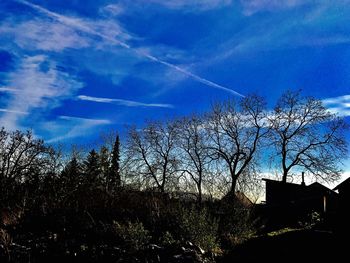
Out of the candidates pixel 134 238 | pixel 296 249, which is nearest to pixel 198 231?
pixel 134 238

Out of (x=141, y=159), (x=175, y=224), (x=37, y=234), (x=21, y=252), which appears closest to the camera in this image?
(x=21, y=252)

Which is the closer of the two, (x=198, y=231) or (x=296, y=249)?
(x=296, y=249)

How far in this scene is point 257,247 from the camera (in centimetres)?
1070

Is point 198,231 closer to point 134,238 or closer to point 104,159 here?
point 134,238

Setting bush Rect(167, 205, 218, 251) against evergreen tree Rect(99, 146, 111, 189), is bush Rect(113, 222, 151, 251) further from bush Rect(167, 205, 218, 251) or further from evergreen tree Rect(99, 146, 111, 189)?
evergreen tree Rect(99, 146, 111, 189)

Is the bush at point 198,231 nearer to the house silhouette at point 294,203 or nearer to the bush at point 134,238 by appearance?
the bush at point 134,238

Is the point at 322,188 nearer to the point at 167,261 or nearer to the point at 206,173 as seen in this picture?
the point at 206,173

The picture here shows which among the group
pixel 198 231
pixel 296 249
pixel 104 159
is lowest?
pixel 296 249

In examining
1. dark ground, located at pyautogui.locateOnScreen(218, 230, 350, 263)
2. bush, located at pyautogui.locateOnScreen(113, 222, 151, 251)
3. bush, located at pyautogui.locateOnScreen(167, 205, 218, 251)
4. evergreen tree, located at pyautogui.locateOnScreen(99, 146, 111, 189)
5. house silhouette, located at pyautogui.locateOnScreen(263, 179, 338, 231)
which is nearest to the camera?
dark ground, located at pyautogui.locateOnScreen(218, 230, 350, 263)

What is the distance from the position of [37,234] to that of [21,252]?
7.33ft

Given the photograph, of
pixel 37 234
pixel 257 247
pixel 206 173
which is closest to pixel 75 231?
pixel 37 234

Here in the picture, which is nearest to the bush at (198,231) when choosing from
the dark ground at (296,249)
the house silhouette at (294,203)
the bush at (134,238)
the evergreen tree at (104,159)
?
the dark ground at (296,249)

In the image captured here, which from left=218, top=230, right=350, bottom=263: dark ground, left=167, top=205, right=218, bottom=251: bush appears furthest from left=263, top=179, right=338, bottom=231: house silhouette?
left=218, top=230, right=350, bottom=263: dark ground

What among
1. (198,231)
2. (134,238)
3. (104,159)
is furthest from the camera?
(104,159)
